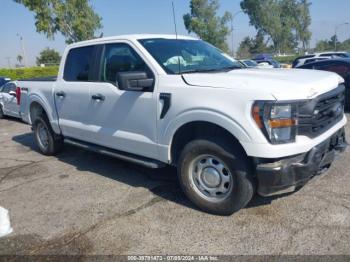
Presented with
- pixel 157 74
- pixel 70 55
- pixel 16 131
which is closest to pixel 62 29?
pixel 16 131

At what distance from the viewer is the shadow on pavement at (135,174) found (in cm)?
437

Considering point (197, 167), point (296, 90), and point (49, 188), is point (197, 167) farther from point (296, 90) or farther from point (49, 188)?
point (49, 188)

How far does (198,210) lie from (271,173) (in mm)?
1049

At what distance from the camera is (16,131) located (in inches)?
399

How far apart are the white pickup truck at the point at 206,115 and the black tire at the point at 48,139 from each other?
1.14 m

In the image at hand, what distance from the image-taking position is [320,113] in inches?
140

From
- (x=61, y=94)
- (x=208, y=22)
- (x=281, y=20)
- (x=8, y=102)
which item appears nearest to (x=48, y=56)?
(x=208, y=22)

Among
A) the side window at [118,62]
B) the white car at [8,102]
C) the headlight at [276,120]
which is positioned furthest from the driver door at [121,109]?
the white car at [8,102]

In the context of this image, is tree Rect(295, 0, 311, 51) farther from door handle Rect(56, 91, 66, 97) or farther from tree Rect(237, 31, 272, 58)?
door handle Rect(56, 91, 66, 97)

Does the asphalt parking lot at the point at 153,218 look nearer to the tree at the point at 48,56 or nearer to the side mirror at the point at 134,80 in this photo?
the side mirror at the point at 134,80

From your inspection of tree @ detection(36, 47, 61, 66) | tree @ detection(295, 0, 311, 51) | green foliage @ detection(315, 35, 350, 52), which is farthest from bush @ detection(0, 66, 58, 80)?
green foliage @ detection(315, 35, 350, 52)

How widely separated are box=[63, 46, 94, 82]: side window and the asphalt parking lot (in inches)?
57.9

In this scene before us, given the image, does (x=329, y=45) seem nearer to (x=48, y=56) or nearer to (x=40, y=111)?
(x=48, y=56)

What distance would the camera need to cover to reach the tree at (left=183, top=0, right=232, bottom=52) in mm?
50906
